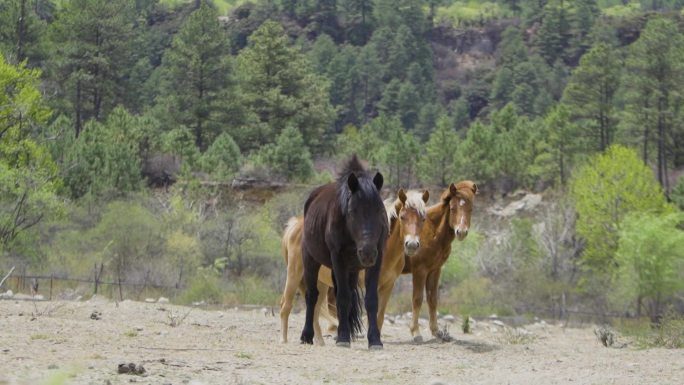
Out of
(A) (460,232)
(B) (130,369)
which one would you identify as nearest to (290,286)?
(A) (460,232)

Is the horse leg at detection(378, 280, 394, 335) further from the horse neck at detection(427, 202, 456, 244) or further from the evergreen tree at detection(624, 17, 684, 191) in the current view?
the evergreen tree at detection(624, 17, 684, 191)

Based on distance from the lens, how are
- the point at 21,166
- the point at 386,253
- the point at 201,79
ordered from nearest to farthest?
the point at 386,253
the point at 21,166
the point at 201,79

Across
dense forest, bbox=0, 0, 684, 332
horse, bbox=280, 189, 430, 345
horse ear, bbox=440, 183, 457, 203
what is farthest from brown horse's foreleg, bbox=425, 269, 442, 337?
dense forest, bbox=0, 0, 684, 332

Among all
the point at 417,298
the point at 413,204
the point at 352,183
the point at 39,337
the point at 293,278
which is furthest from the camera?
the point at 417,298

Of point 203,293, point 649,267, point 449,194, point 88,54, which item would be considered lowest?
point 203,293

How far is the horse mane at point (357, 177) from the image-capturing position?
39.0ft

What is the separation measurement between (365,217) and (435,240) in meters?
4.04

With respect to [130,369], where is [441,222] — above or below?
above

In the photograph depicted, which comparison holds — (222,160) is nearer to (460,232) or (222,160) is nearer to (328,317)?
(328,317)

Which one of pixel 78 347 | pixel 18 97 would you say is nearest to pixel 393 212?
pixel 78 347

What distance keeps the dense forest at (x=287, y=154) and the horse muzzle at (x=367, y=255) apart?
51.9 feet

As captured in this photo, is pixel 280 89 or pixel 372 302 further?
pixel 280 89

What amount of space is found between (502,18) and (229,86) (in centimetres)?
9303

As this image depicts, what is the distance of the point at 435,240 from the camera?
612 inches
